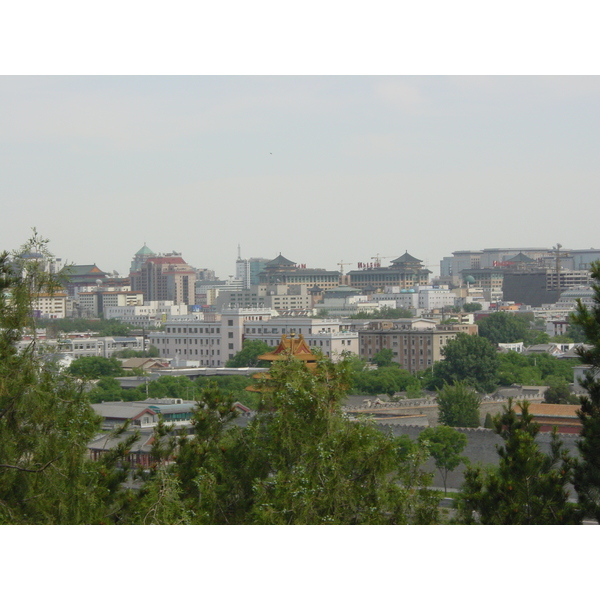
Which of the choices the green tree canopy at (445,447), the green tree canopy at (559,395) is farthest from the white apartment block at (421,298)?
the green tree canopy at (445,447)

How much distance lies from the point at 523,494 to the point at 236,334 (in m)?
23.0

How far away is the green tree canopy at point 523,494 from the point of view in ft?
14.5

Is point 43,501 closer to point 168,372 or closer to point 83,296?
point 168,372

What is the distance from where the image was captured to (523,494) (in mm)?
4496

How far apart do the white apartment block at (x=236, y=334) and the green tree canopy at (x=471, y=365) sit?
16.4 feet

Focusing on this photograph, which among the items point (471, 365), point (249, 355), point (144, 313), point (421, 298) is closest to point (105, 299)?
point (144, 313)

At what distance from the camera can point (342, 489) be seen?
4125mm

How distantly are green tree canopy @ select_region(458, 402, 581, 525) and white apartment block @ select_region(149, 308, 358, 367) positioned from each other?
20.2m

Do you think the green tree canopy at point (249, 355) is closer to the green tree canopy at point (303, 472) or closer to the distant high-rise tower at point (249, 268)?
the green tree canopy at point (303, 472)

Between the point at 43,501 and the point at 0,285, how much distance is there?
0.88m

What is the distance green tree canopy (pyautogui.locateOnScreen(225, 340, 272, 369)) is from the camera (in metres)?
24.3

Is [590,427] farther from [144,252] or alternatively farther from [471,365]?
[144,252]

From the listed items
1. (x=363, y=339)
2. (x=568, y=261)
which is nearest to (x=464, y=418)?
(x=363, y=339)

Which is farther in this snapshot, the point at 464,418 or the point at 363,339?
the point at 363,339
